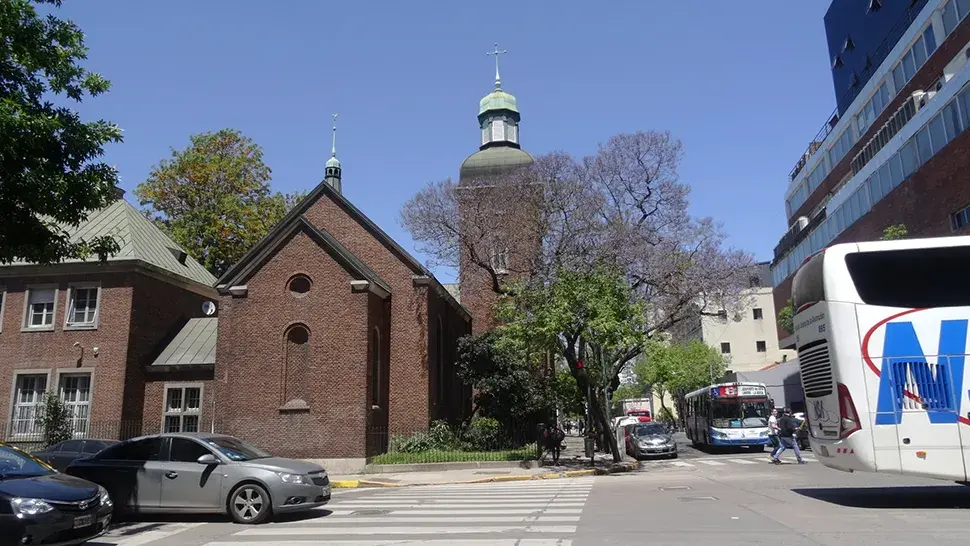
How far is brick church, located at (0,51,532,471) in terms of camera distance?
944 inches

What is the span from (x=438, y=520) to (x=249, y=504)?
313 centimetres

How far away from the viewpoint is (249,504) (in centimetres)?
1118

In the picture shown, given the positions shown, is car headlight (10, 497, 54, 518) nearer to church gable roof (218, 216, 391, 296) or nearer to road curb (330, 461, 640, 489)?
road curb (330, 461, 640, 489)

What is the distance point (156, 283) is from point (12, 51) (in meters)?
18.2

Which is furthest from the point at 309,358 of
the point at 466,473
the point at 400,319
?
the point at 466,473

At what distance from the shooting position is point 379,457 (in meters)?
23.4

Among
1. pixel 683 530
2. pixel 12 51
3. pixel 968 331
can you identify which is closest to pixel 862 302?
pixel 968 331

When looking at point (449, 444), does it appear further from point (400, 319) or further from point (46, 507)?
point (46, 507)

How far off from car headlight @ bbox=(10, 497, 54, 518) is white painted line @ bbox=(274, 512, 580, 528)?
3693 mm

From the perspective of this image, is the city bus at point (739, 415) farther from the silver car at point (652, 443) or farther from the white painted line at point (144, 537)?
the white painted line at point (144, 537)

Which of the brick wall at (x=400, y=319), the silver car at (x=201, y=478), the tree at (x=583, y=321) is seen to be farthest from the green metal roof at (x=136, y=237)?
the silver car at (x=201, y=478)

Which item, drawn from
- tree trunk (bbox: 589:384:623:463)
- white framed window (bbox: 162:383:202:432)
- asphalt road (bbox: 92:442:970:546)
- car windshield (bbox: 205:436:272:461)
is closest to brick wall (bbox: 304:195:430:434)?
tree trunk (bbox: 589:384:623:463)

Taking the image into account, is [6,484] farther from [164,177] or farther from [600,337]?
[164,177]

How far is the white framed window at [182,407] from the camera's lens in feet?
86.7
